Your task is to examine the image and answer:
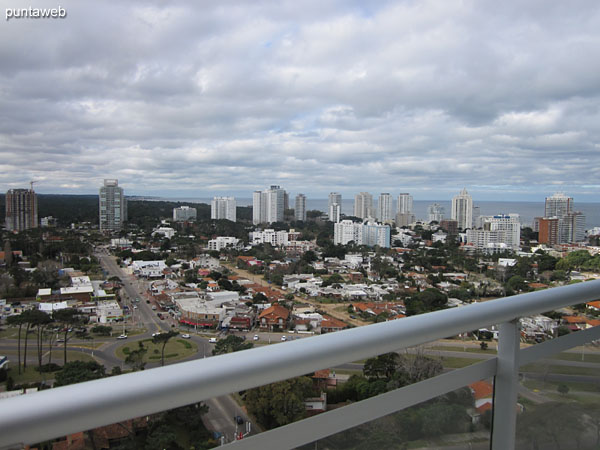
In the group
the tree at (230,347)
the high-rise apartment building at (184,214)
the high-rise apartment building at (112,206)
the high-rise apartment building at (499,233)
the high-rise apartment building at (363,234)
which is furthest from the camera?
the high-rise apartment building at (184,214)

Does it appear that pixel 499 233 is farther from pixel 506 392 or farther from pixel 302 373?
pixel 302 373

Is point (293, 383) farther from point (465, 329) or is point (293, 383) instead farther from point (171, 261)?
point (171, 261)

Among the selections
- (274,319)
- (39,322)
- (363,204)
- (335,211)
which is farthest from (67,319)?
(363,204)

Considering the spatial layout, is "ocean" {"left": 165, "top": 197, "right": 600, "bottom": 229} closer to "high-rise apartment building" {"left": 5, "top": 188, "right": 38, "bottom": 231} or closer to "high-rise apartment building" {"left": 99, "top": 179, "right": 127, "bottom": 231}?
"high-rise apartment building" {"left": 99, "top": 179, "right": 127, "bottom": 231}

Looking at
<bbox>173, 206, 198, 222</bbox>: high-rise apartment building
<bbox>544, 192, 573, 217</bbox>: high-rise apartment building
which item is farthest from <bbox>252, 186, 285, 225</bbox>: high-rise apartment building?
<bbox>544, 192, 573, 217</bbox>: high-rise apartment building

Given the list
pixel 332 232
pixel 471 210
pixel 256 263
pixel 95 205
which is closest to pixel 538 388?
pixel 256 263

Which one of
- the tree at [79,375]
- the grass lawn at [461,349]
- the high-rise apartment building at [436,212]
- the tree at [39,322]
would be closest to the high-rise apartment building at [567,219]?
the high-rise apartment building at [436,212]

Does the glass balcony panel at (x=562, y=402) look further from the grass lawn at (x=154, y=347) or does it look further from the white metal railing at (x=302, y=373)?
the grass lawn at (x=154, y=347)
